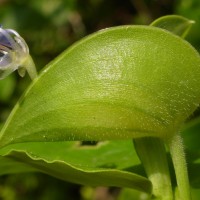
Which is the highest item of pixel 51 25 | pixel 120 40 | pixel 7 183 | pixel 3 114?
pixel 120 40

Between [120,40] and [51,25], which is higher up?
[120,40]

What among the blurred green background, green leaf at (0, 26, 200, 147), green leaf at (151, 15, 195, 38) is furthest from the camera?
the blurred green background

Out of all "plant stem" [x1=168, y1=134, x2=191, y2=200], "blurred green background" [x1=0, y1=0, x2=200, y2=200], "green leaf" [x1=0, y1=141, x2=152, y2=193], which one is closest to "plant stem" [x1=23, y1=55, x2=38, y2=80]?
"green leaf" [x1=0, y1=141, x2=152, y2=193]

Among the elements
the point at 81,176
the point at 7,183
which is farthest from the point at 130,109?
the point at 7,183

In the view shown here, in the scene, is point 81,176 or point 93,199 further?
point 93,199

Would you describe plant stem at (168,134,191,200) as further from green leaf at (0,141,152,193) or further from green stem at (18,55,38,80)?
green stem at (18,55,38,80)

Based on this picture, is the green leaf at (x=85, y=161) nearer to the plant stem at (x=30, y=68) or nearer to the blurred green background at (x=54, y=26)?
the plant stem at (x=30, y=68)

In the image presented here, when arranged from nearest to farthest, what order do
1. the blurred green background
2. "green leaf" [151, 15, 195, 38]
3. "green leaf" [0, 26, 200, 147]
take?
1. "green leaf" [0, 26, 200, 147]
2. "green leaf" [151, 15, 195, 38]
3. the blurred green background

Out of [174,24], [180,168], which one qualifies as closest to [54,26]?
[174,24]

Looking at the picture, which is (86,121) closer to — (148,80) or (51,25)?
(148,80)
